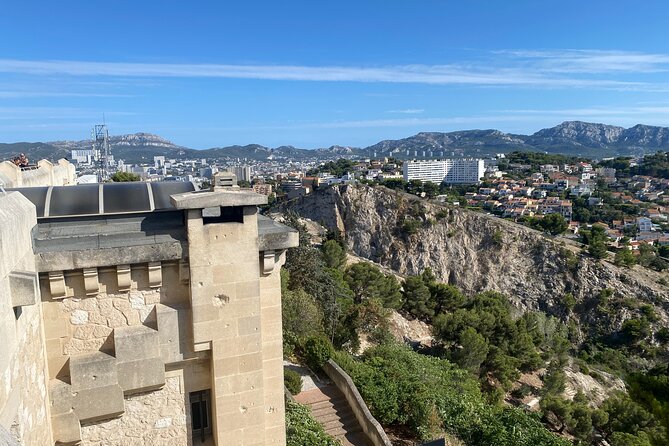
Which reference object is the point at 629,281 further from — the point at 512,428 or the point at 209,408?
the point at 209,408

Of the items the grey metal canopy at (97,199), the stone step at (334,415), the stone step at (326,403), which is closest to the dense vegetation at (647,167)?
the stone step at (326,403)

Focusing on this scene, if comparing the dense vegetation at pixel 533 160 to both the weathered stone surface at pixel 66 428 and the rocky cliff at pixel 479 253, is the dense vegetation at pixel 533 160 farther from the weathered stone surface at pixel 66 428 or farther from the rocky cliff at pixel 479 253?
the weathered stone surface at pixel 66 428

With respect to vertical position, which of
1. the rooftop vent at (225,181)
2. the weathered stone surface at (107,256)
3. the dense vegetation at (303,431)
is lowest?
the dense vegetation at (303,431)

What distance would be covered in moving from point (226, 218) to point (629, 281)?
186 ft

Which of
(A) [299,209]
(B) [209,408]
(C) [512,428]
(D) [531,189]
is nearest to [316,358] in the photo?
(C) [512,428]

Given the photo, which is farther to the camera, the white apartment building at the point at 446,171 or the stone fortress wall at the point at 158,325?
the white apartment building at the point at 446,171

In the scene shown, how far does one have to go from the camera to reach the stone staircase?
1194 centimetres

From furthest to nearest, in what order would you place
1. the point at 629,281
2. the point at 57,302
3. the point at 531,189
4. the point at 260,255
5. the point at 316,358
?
the point at 531,189 < the point at 629,281 < the point at 316,358 < the point at 260,255 < the point at 57,302

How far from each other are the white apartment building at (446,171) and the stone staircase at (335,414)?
114 meters

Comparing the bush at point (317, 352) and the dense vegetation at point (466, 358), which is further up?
the bush at point (317, 352)

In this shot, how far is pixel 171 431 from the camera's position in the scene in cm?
500

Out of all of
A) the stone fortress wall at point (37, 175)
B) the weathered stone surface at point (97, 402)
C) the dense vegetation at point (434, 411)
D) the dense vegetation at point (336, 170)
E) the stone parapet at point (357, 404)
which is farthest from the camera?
the dense vegetation at point (336, 170)

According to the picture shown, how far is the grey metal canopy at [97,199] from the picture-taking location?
5.30 metres

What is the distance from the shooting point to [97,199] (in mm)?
5484
